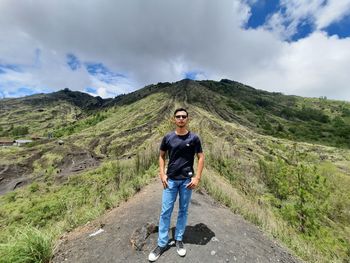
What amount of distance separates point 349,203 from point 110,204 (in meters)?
17.5

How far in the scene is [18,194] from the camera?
143 feet

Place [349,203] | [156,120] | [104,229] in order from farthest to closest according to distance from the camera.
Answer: [156,120]
[349,203]
[104,229]

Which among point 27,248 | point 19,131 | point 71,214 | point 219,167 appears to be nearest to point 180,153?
point 27,248

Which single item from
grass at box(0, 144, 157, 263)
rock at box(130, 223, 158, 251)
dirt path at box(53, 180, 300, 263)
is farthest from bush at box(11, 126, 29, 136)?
rock at box(130, 223, 158, 251)

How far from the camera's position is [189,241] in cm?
531

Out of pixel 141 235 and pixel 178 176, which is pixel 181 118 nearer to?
pixel 178 176

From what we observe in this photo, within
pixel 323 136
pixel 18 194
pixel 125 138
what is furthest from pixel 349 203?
pixel 323 136

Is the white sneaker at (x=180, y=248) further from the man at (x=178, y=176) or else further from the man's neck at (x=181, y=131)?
the man's neck at (x=181, y=131)

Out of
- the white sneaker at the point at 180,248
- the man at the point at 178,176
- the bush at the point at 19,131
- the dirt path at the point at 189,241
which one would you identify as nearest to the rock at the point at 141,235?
the dirt path at the point at 189,241

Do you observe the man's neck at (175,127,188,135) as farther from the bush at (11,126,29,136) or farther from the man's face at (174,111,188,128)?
the bush at (11,126,29,136)

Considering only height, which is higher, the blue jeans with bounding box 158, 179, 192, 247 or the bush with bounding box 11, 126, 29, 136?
the blue jeans with bounding box 158, 179, 192, 247

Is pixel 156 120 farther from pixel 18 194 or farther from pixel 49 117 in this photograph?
pixel 49 117

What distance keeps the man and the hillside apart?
9.18ft

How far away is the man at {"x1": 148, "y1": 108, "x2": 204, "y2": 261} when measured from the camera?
15.7 feet
